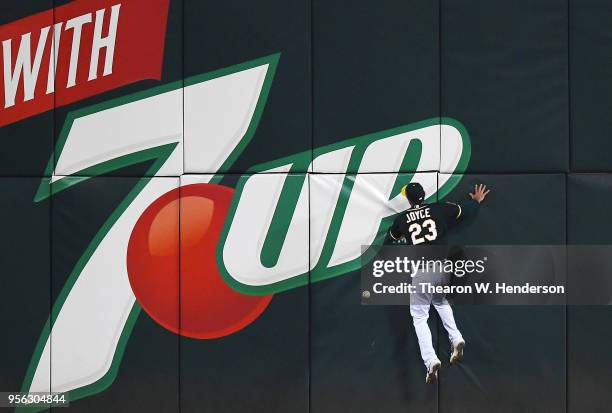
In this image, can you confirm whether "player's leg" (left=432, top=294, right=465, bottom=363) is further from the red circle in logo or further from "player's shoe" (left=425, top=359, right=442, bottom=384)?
the red circle in logo

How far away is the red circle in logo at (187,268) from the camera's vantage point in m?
6.88

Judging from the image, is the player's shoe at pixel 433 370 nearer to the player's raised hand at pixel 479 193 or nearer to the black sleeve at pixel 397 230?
the black sleeve at pixel 397 230

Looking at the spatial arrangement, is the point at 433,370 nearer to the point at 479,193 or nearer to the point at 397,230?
the point at 397,230

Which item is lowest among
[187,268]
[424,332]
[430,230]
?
[424,332]

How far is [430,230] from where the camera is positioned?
669 cm

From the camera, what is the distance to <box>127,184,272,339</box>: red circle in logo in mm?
6875

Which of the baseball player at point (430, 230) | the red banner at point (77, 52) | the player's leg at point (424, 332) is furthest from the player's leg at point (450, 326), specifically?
the red banner at point (77, 52)

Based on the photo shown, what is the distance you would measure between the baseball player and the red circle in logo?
4.66 feet

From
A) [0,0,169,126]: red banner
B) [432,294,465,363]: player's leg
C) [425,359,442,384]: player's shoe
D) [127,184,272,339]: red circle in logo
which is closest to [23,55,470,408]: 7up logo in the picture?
[127,184,272,339]: red circle in logo

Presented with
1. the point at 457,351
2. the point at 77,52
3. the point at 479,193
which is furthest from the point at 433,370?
the point at 77,52

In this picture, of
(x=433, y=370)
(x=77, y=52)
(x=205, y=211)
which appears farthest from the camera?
(x=77, y=52)

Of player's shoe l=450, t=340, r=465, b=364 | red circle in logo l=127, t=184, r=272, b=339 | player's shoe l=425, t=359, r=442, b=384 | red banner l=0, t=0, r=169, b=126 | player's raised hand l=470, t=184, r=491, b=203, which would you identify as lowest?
player's shoe l=425, t=359, r=442, b=384

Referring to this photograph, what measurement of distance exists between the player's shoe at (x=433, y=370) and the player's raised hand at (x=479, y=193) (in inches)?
58.9

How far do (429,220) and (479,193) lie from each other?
0.52 m
